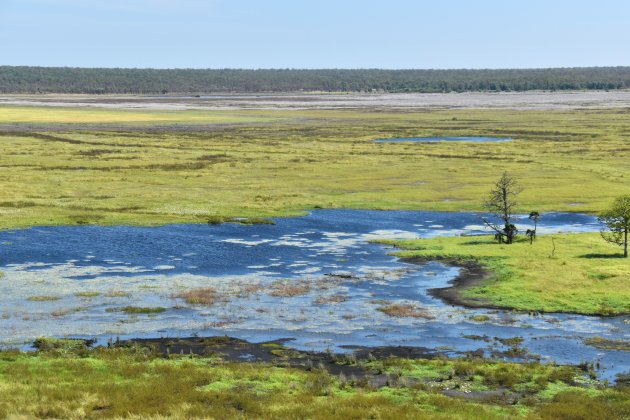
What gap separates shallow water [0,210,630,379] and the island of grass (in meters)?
1.80

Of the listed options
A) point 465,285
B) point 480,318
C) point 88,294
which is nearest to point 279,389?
point 480,318

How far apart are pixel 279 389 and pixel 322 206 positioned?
5106 centimetres

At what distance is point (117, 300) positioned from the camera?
50781 mm

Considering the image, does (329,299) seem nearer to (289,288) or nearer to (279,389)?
(289,288)

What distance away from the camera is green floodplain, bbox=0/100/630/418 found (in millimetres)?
33406

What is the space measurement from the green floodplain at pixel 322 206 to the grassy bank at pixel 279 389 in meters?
0.10

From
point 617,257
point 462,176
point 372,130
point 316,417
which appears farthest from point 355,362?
point 372,130

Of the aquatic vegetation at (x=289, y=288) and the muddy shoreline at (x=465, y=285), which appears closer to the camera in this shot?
the muddy shoreline at (x=465, y=285)

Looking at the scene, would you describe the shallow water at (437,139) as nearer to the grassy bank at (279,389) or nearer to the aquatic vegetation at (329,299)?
the aquatic vegetation at (329,299)

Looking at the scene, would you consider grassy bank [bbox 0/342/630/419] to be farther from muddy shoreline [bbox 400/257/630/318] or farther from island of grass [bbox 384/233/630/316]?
island of grass [bbox 384/233/630/316]

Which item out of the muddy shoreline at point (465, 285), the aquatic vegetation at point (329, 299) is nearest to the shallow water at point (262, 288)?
the aquatic vegetation at point (329, 299)

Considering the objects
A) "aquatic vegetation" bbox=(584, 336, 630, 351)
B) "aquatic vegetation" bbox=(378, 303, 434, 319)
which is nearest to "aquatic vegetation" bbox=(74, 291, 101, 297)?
"aquatic vegetation" bbox=(378, 303, 434, 319)

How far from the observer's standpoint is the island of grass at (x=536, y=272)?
50156 millimetres

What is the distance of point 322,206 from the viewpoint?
85312 mm
